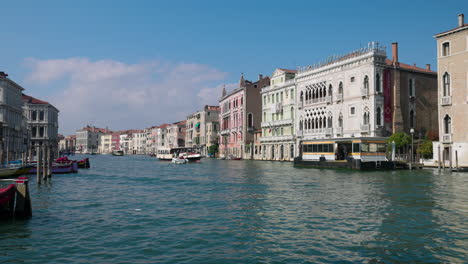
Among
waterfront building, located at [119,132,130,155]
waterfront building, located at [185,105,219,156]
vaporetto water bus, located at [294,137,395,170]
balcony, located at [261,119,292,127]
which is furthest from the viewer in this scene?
waterfront building, located at [119,132,130,155]

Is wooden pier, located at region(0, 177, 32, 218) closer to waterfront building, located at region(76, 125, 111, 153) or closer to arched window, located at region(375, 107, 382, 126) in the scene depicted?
arched window, located at region(375, 107, 382, 126)

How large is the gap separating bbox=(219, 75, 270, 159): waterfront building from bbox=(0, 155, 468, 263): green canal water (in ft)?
152

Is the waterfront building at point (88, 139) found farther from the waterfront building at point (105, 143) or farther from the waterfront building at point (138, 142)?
the waterfront building at point (138, 142)

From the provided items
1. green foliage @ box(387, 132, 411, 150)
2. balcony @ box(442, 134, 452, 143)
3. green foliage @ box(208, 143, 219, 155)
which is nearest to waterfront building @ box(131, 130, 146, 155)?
green foliage @ box(208, 143, 219, 155)

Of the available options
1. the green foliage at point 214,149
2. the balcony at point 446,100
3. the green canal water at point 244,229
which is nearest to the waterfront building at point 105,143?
the green foliage at point 214,149

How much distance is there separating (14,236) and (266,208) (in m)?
6.95

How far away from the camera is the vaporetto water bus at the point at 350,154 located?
3109 centimetres

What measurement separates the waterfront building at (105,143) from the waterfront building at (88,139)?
152 centimetres

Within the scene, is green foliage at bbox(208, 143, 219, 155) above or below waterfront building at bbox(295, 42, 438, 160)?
below

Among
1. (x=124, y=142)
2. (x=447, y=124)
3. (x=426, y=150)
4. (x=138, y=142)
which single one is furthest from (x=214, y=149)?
(x=124, y=142)

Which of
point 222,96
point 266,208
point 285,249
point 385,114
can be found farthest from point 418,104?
point 222,96

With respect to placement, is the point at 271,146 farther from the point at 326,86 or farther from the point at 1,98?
the point at 1,98

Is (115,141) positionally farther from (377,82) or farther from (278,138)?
(377,82)

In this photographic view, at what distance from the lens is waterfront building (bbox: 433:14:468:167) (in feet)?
102
